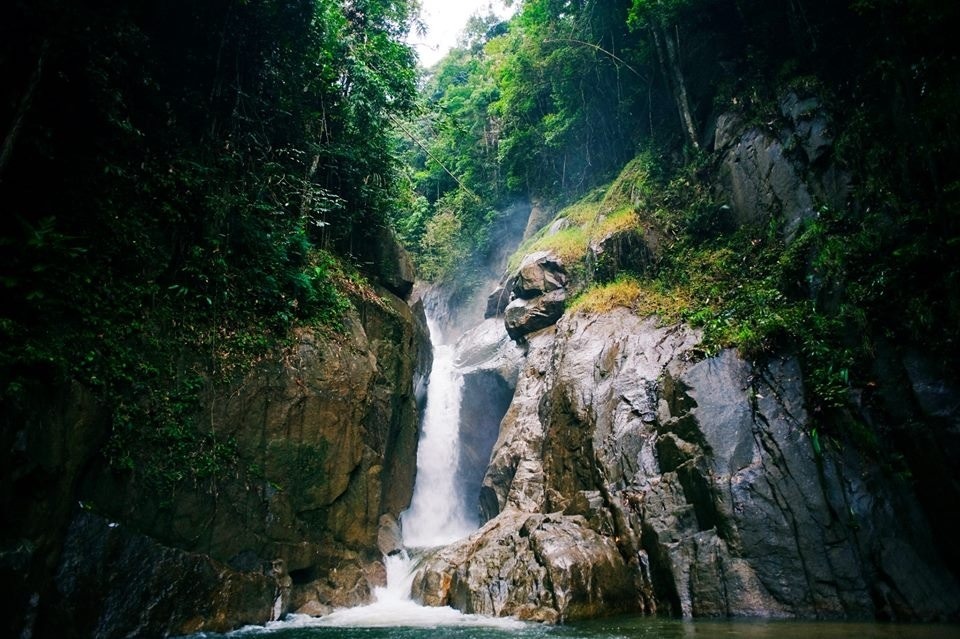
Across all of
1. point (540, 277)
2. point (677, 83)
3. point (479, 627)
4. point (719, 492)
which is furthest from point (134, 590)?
point (677, 83)

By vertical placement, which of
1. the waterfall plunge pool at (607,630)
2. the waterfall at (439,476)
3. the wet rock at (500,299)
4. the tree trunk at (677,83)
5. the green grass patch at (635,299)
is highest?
the tree trunk at (677,83)

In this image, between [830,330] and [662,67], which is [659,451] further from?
[662,67]

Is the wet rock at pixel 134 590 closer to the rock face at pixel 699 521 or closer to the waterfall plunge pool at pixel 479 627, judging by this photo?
the waterfall plunge pool at pixel 479 627

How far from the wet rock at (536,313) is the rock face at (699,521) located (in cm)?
471

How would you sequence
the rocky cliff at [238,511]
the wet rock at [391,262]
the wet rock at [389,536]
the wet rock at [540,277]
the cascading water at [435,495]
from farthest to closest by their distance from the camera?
the wet rock at [540,277]
the wet rock at [391,262]
the wet rock at [389,536]
the cascading water at [435,495]
the rocky cliff at [238,511]

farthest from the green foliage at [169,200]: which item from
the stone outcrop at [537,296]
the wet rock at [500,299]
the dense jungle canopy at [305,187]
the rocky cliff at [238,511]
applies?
the wet rock at [500,299]

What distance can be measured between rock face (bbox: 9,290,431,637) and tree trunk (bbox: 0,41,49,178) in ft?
10.0

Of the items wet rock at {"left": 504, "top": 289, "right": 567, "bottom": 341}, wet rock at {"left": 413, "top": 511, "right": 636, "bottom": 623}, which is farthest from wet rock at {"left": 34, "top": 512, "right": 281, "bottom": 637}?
wet rock at {"left": 504, "top": 289, "right": 567, "bottom": 341}

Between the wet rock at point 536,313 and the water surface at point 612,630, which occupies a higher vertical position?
the wet rock at point 536,313

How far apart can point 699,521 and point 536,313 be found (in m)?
8.79

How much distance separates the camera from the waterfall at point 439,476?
53.1ft

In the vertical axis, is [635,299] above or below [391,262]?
below

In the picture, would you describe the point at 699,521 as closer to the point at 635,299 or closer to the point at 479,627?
the point at 479,627

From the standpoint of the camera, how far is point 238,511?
8.44 m
